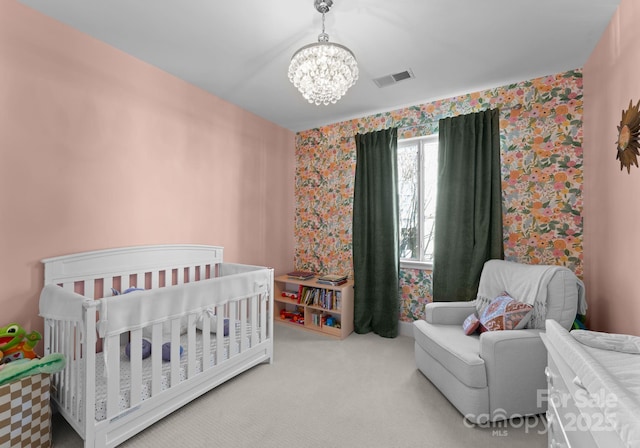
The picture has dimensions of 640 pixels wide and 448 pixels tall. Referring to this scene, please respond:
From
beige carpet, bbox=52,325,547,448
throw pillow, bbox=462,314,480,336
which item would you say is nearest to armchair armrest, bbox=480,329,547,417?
beige carpet, bbox=52,325,547,448

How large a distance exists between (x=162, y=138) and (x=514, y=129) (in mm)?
3204

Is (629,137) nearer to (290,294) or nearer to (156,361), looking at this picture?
(156,361)

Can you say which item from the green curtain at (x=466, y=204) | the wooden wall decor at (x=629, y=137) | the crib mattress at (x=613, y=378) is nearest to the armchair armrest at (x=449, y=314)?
the green curtain at (x=466, y=204)

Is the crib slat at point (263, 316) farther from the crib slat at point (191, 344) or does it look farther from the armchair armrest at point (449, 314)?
the armchair armrest at point (449, 314)

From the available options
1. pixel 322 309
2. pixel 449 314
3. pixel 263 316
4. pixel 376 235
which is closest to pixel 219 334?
pixel 263 316

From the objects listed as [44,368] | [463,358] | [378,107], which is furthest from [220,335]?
[378,107]

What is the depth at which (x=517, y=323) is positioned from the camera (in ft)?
6.33

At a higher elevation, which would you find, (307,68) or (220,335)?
(307,68)

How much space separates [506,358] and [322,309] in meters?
1.92

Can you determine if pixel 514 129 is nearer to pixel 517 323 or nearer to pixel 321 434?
pixel 517 323

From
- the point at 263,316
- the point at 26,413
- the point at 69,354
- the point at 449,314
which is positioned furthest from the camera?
the point at 263,316

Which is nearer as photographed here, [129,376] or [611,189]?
[129,376]

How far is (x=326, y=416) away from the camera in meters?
1.86

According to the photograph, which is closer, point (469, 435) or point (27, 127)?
point (469, 435)
